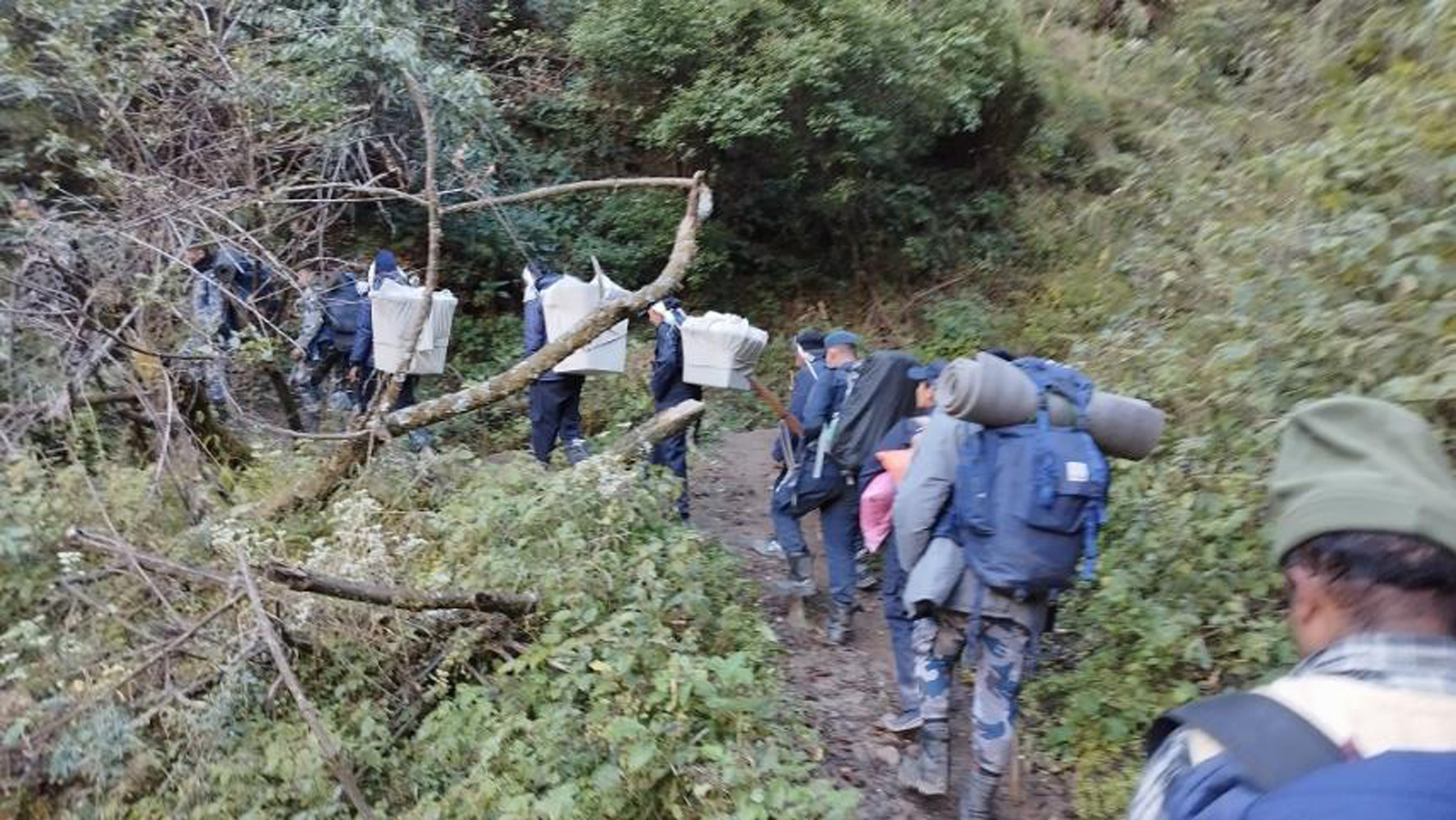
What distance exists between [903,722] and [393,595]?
2.51 m

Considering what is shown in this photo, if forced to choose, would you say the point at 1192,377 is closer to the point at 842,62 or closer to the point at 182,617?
the point at 182,617

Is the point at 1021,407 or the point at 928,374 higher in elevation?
the point at 1021,407

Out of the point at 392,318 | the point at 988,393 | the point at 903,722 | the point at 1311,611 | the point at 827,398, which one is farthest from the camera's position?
the point at 392,318

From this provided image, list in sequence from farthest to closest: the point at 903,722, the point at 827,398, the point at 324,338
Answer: the point at 324,338
the point at 827,398
the point at 903,722

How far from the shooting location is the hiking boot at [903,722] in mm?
4582

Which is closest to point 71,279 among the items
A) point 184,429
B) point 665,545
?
point 184,429

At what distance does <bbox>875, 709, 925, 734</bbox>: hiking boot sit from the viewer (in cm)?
458

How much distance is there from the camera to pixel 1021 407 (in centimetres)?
341

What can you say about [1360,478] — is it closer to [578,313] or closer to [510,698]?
[510,698]

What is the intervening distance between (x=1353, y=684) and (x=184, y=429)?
668cm

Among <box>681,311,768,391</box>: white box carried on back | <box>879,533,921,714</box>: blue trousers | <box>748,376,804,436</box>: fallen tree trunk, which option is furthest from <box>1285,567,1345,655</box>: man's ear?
<box>681,311,768,391</box>: white box carried on back

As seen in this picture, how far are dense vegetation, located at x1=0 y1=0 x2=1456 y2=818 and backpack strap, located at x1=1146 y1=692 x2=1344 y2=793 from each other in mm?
2258

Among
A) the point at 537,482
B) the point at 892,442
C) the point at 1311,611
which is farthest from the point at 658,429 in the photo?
the point at 1311,611

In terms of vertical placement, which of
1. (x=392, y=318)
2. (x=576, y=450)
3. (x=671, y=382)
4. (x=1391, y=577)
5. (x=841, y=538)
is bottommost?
(x=576, y=450)
